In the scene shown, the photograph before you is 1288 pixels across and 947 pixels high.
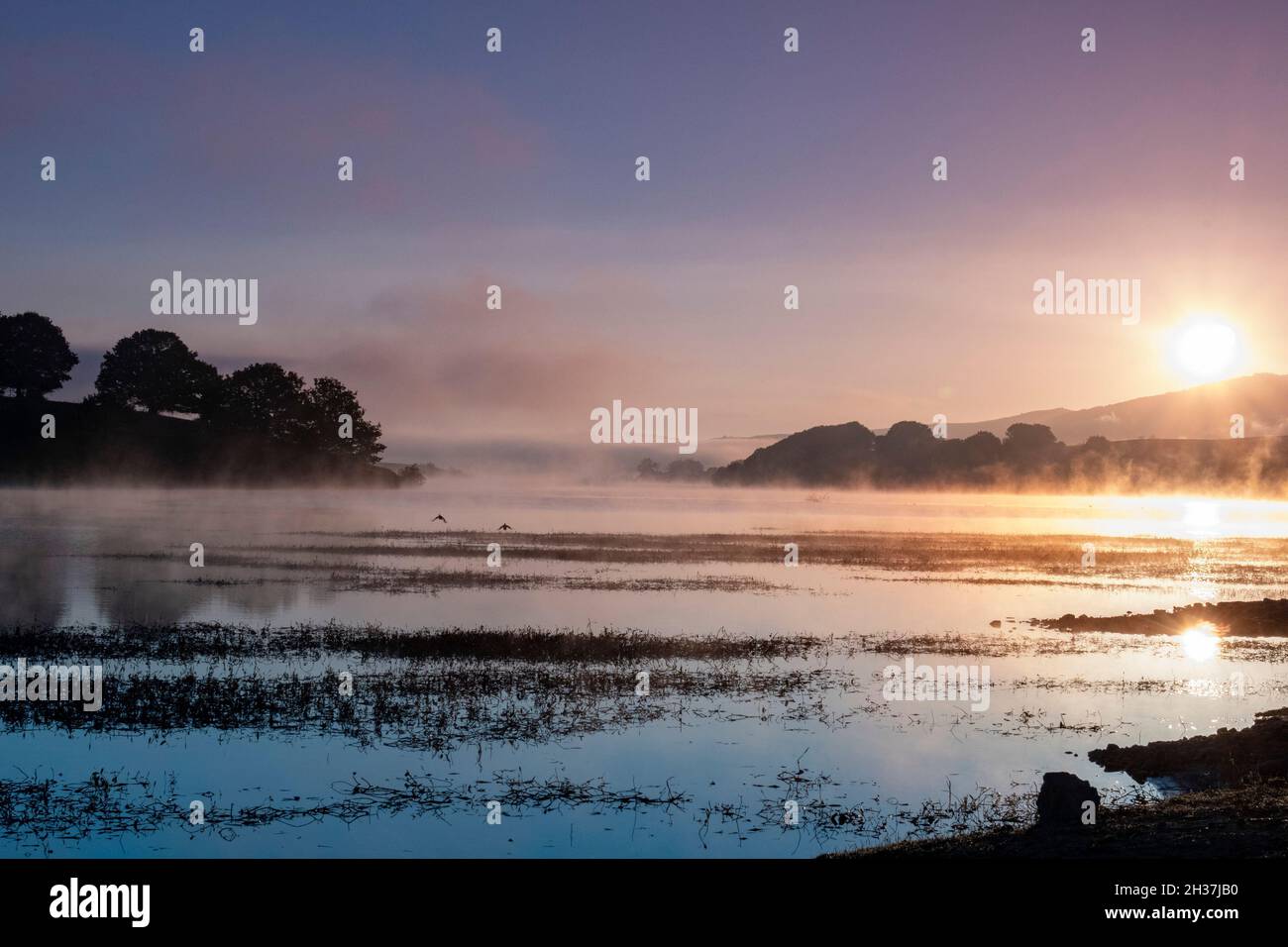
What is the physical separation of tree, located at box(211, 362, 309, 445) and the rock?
16540cm

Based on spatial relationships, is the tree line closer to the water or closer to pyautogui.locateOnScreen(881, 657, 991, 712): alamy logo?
the water

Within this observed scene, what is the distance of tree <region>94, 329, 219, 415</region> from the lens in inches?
A: 6093

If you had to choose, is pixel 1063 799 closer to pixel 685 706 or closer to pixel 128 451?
pixel 685 706

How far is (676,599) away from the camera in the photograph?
4369 cm

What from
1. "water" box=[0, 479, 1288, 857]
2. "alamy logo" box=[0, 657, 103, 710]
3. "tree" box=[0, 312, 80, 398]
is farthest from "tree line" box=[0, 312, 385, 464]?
"alamy logo" box=[0, 657, 103, 710]

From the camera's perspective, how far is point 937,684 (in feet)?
89.8

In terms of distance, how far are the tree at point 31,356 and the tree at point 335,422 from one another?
40074mm

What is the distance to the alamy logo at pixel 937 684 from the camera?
25359 millimetres

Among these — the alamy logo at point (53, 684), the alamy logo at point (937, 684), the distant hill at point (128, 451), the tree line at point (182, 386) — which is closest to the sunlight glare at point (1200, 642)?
the alamy logo at point (937, 684)

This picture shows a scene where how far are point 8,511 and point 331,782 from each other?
95.1 meters

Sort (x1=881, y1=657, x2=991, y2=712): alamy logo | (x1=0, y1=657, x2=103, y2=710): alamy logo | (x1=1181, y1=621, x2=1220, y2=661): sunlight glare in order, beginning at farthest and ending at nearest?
(x1=1181, y1=621, x2=1220, y2=661): sunlight glare → (x1=881, y1=657, x2=991, y2=712): alamy logo → (x1=0, y1=657, x2=103, y2=710): alamy logo
